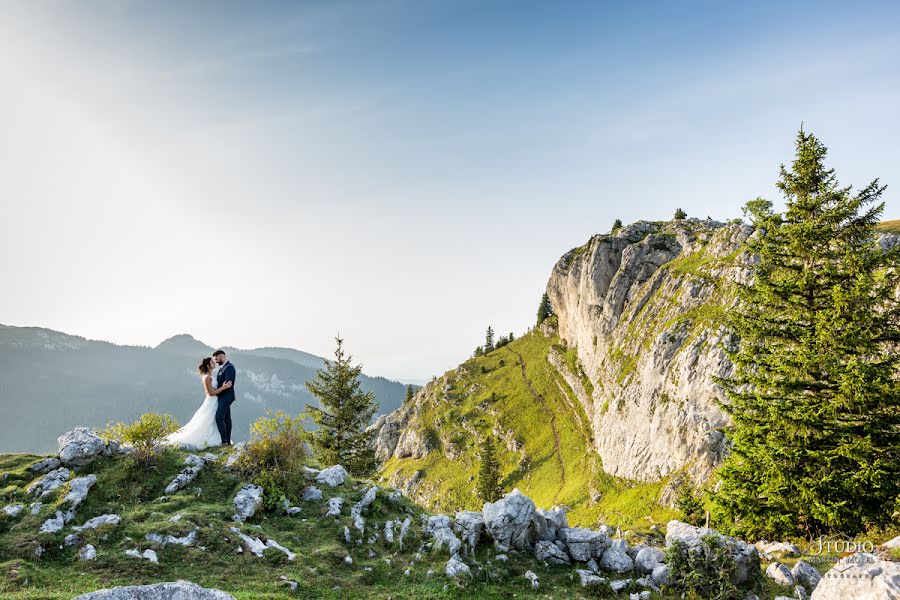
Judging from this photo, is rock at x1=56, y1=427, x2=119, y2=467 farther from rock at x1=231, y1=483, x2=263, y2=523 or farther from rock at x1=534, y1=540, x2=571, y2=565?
rock at x1=534, y1=540, x2=571, y2=565

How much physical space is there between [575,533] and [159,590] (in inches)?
523

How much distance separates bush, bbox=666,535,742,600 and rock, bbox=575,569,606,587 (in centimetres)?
211

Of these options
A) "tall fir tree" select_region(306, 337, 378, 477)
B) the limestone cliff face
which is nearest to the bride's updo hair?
"tall fir tree" select_region(306, 337, 378, 477)

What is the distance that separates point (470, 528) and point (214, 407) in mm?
14068

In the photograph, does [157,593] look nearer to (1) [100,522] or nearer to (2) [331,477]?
(1) [100,522]

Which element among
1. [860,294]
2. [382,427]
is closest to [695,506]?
[860,294]

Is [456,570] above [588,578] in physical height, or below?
above

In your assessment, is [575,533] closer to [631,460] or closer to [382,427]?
[631,460]

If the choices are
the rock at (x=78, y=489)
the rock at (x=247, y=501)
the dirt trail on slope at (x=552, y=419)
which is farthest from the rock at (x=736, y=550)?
the dirt trail on slope at (x=552, y=419)

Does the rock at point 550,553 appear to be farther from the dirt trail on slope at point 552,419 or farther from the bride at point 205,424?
the dirt trail on slope at point 552,419

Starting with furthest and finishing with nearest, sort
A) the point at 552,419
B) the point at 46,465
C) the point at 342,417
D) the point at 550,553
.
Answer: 1. the point at 552,419
2. the point at 342,417
3. the point at 46,465
4. the point at 550,553

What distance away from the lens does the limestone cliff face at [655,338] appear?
2458 inches

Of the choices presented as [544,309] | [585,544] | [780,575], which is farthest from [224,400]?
[544,309]

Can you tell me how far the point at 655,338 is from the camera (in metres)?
77.1
